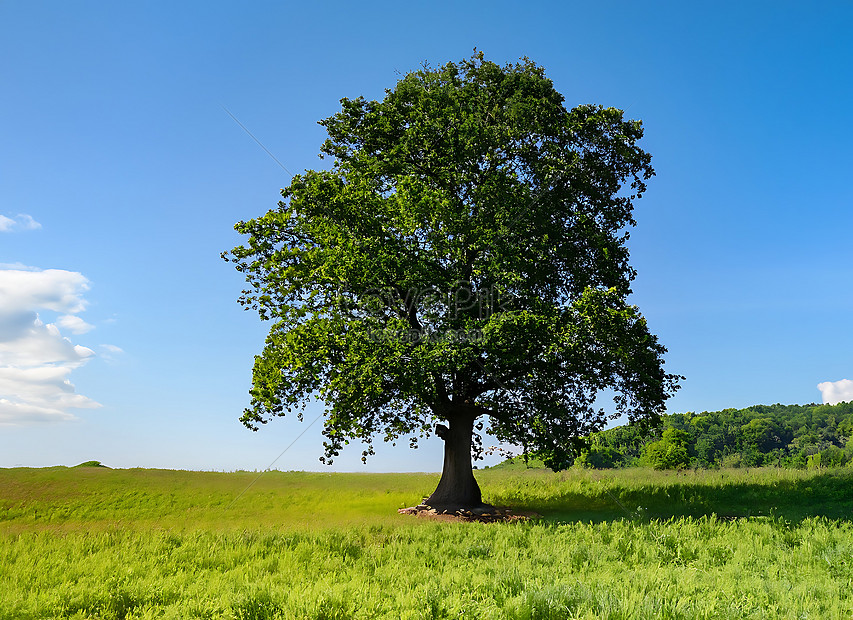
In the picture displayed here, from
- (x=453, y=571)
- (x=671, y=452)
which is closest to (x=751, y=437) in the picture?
(x=671, y=452)

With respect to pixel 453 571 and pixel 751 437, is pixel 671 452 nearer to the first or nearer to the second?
pixel 453 571

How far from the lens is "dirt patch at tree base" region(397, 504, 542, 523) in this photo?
858 inches

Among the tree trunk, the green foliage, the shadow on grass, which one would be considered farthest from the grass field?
the green foliage

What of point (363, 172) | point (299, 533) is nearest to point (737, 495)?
point (299, 533)

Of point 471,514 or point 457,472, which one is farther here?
point 457,472

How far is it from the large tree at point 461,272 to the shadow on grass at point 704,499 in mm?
3654

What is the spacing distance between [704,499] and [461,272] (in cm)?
1461

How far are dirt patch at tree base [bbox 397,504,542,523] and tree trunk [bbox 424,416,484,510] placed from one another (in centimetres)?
51

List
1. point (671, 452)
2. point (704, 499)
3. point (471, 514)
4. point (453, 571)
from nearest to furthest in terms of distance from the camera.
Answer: point (453, 571) → point (471, 514) → point (704, 499) → point (671, 452)

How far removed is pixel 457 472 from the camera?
24500mm

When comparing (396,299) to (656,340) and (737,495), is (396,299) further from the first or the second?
(737,495)

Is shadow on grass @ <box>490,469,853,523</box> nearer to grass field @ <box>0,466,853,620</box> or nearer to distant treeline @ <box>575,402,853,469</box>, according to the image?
grass field @ <box>0,466,853,620</box>

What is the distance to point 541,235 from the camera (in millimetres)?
23078

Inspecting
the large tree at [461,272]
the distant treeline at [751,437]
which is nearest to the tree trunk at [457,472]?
the large tree at [461,272]
